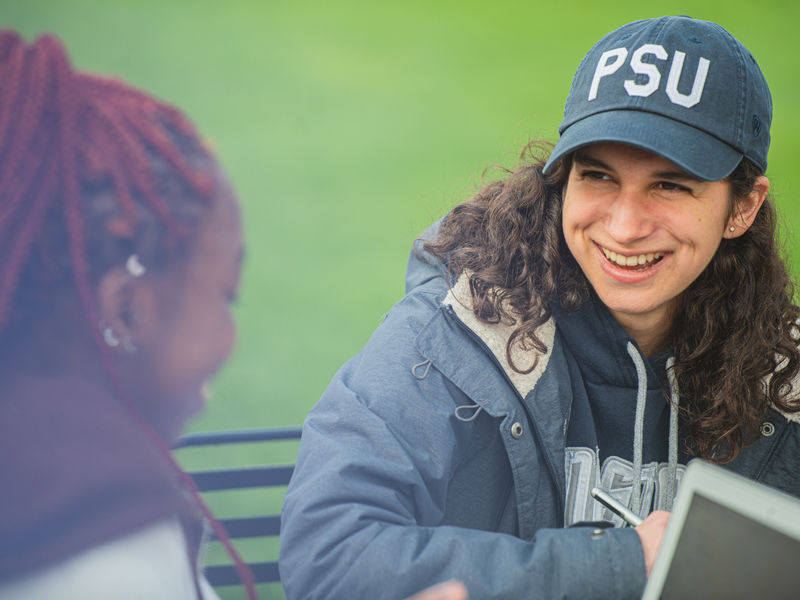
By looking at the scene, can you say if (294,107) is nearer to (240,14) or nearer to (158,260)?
(240,14)

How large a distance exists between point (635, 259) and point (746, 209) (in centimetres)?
24

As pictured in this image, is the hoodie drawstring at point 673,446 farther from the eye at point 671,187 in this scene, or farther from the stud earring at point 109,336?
the stud earring at point 109,336

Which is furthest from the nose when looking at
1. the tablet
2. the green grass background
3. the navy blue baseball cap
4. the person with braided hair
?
the green grass background

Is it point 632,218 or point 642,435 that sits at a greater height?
point 632,218

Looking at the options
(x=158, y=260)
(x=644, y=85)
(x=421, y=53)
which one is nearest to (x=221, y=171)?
(x=158, y=260)

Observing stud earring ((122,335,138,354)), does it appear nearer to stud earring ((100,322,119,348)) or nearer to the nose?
stud earring ((100,322,119,348))

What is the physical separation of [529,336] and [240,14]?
4.71 metres

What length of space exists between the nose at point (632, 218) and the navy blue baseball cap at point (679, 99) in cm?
10

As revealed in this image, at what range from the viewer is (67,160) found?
0.72 metres

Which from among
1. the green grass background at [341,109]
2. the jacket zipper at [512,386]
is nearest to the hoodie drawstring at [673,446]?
the jacket zipper at [512,386]

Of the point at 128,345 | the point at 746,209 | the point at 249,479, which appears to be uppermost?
the point at 746,209

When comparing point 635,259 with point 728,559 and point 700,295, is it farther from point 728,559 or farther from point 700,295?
point 728,559

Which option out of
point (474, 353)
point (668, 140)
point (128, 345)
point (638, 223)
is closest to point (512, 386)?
point (474, 353)

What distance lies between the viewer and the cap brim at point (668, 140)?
1.20 meters
